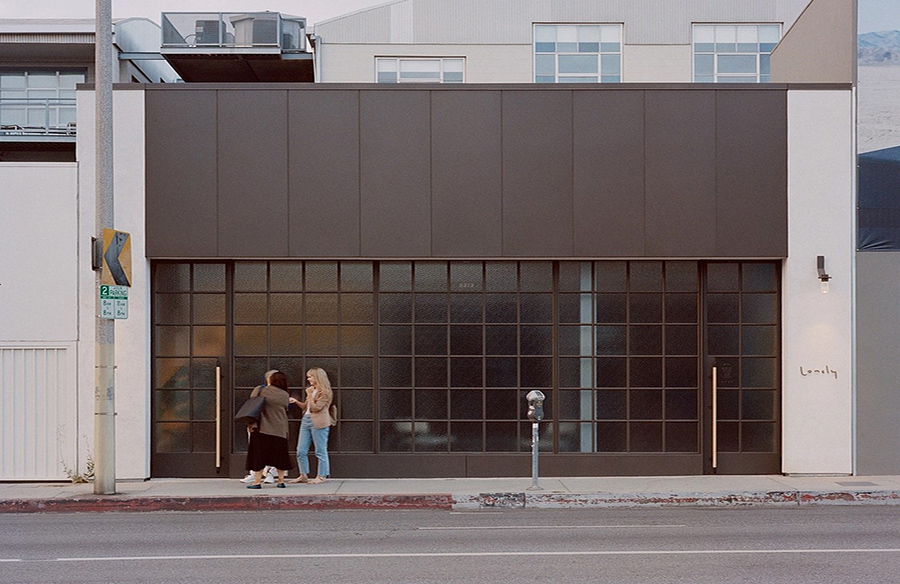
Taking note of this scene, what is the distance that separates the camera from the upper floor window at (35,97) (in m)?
25.6

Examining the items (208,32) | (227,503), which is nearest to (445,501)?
(227,503)

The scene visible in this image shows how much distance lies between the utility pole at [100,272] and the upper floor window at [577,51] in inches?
765

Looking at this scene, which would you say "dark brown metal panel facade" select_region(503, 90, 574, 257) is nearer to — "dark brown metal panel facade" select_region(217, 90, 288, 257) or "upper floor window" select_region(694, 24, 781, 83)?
"dark brown metal panel facade" select_region(217, 90, 288, 257)

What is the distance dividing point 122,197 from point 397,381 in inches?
201

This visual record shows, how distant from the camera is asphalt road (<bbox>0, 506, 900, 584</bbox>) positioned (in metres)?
7.57

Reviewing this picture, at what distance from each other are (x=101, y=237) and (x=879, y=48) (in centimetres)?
1204

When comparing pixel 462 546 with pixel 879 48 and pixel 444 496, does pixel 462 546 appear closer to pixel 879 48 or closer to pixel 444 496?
pixel 444 496

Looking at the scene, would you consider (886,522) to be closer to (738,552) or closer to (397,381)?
(738,552)

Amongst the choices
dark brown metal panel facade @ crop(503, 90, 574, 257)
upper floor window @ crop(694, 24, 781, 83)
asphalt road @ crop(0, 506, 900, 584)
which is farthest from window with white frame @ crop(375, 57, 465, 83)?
asphalt road @ crop(0, 506, 900, 584)

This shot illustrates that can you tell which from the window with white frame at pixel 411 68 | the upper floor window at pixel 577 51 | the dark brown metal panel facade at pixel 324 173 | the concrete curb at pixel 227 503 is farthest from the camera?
the upper floor window at pixel 577 51

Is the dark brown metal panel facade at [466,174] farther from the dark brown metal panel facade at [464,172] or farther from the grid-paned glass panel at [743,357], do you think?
the grid-paned glass panel at [743,357]

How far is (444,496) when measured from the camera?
38.1 feet

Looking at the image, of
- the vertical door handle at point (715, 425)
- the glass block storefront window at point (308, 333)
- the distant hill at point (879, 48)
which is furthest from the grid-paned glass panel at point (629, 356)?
the distant hill at point (879, 48)

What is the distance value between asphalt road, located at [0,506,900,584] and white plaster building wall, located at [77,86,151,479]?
75.4 inches
